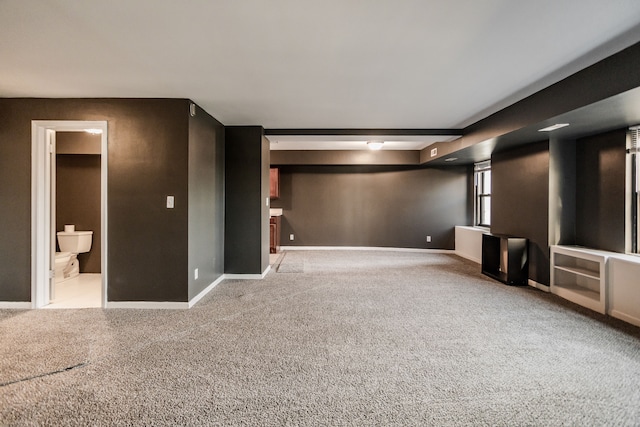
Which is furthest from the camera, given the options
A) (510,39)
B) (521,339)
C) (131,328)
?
(131,328)

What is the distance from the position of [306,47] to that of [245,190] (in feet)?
9.41

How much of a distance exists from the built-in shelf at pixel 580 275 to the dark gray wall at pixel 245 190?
414 cm

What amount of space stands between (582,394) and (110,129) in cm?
472

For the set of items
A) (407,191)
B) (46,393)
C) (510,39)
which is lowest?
(46,393)

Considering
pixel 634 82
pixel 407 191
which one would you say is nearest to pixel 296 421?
pixel 634 82

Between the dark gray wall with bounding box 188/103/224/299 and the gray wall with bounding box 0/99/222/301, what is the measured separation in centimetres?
15

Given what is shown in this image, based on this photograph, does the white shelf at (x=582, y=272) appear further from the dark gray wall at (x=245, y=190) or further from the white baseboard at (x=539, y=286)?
the dark gray wall at (x=245, y=190)

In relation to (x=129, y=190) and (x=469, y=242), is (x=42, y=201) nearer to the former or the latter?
(x=129, y=190)

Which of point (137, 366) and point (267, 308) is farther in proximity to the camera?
point (267, 308)

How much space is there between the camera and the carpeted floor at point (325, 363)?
1.75 m

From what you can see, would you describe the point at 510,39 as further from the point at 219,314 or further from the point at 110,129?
the point at 110,129

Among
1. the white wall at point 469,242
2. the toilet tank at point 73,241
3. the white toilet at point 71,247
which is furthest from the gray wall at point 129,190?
the white wall at point 469,242

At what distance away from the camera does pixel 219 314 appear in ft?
10.9

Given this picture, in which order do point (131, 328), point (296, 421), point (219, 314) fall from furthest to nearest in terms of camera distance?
point (219, 314) < point (131, 328) < point (296, 421)
